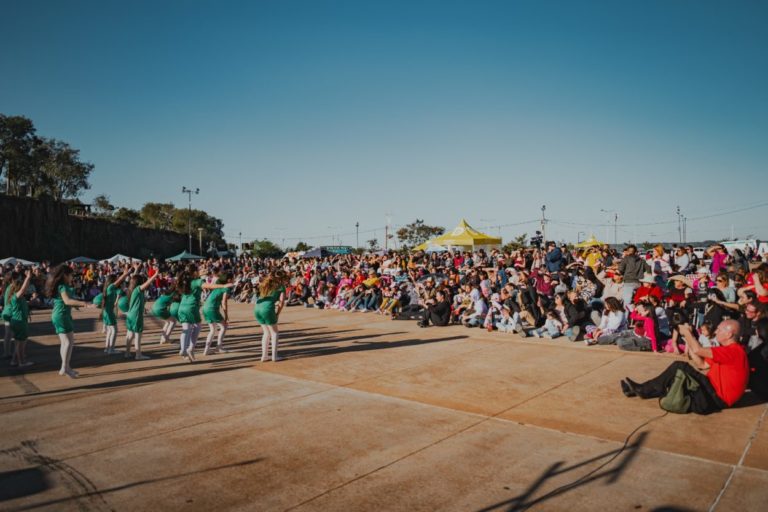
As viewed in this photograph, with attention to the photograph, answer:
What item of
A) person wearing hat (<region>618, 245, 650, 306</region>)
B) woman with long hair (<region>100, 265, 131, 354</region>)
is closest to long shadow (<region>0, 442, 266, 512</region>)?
woman with long hair (<region>100, 265, 131, 354</region>)

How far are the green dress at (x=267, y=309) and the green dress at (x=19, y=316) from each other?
3.88 metres

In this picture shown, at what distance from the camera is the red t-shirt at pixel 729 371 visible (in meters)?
5.33

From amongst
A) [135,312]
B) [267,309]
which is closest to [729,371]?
[267,309]

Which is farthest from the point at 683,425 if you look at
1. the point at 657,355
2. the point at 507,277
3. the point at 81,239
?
the point at 81,239

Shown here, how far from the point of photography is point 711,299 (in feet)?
28.5

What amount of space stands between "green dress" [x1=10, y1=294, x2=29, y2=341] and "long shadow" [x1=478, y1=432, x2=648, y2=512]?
841 centimetres

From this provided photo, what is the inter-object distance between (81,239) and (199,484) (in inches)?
2121

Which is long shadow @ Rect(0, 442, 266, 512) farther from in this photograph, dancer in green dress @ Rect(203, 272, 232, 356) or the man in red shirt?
dancer in green dress @ Rect(203, 272, 232, 356)

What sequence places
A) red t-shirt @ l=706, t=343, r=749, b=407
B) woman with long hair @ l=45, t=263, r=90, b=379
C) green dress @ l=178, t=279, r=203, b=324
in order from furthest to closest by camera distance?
green dress @ l=178, t=279, r=203, b=324
woman with long hair @ l=45, t=263, r=90, b=379
red t-shirt @ l=706, t=343, r=749, b=407

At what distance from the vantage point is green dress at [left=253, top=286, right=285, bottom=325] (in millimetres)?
8477

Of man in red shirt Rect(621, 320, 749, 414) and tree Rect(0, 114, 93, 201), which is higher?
tree Rect(0, 114, 93, 201)

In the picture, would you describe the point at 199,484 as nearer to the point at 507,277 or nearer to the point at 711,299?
the point at 711,299

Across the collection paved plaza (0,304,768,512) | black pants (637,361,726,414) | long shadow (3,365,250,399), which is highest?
black pants (637,361,726,414)

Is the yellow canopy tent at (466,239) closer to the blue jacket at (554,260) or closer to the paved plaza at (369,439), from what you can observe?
the blue jacket at (554,260)
